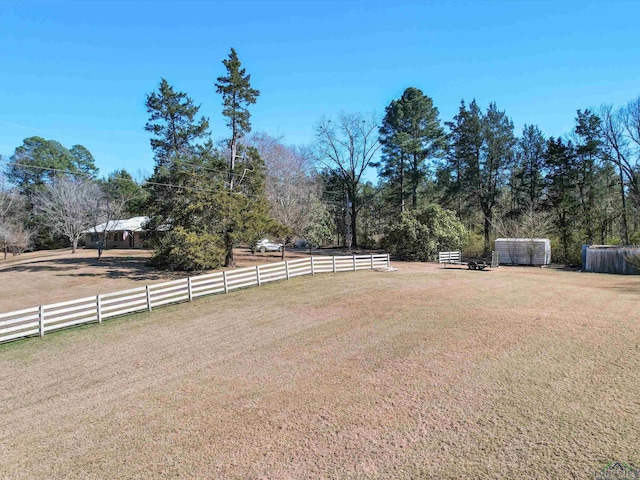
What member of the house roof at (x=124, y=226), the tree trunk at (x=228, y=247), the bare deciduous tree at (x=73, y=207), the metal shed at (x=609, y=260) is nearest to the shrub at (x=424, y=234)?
the metal shed at (x=609, y=260)

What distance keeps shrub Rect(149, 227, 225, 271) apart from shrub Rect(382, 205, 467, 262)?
1572cm

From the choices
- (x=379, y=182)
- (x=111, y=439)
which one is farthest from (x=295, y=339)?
(x=379, y=182)

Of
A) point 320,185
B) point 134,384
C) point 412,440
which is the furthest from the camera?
Answer: point 320,185

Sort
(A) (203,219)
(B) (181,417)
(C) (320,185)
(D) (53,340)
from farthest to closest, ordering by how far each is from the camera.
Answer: (C) (320,185) < (A) (203,219) < (D) (53,340) < (B) (181,417)

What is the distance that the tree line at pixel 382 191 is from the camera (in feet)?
80.8

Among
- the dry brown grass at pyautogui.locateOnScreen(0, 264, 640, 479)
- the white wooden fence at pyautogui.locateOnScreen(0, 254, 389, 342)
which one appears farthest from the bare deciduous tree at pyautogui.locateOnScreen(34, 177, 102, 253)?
the dry brown grass at pyautogui.locateOnScreen(0, 264, 640, 479)

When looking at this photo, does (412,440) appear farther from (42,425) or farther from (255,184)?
(255,184)

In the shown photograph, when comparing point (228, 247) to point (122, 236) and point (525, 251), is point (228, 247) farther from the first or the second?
point (122, 236)

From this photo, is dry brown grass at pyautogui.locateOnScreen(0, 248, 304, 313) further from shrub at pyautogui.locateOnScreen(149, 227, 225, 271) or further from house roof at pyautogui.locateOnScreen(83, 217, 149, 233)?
house roof at pyautogui.locateOnScreen(83, 217, 149, 233)

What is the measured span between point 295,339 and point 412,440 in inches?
183

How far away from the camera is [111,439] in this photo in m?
4.88

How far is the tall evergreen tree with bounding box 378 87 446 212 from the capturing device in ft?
130

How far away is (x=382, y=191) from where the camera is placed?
4922cm

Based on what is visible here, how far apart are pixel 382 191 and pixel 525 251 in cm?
2151
